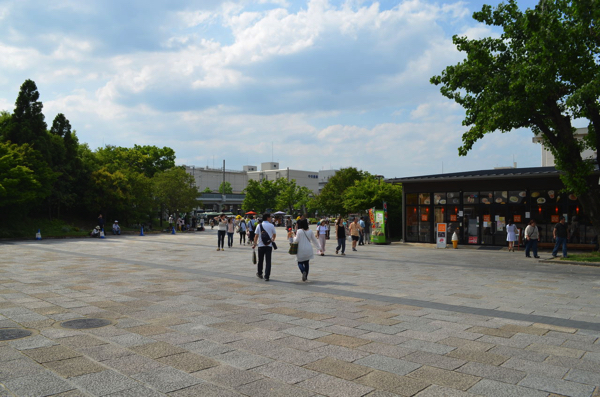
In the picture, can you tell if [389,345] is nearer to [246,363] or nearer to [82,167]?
[246,363]

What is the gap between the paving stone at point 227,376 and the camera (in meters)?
4.46

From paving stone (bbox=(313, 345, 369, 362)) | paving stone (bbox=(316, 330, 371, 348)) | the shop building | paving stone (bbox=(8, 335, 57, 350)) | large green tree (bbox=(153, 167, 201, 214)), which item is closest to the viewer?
paving stone (bbox=(313, 345, 369, 362))

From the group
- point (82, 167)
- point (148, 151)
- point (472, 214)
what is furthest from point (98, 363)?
point (148, 151)

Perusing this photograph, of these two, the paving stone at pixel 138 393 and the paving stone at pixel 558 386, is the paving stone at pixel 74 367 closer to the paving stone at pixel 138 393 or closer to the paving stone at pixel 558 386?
the paving stone at pixel 138 393

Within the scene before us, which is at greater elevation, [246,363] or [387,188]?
[387,188]

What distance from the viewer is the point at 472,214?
26297 mm

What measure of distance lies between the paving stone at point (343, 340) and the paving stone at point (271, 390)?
158 centimetres

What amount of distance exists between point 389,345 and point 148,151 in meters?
62.7

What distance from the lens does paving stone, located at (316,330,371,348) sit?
5852 millimetres

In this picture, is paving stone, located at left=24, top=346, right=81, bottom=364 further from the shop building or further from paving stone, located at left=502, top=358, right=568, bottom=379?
the shop building

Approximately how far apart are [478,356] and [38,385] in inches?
185

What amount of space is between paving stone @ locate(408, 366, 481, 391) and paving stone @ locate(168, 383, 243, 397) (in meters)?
1.88

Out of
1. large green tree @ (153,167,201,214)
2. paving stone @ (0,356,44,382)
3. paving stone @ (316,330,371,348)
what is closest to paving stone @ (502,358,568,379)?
paving stone @ (316,330,371,348)

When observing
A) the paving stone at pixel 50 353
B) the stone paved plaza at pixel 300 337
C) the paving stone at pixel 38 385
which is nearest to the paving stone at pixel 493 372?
the stone paved plaza at pixel 300 337
